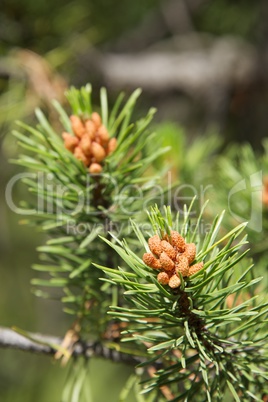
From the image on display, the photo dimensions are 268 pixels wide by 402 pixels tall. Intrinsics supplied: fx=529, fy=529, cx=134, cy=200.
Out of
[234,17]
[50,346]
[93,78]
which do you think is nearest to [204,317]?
[50,346]

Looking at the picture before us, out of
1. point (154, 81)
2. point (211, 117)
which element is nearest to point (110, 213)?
point (154, 81)

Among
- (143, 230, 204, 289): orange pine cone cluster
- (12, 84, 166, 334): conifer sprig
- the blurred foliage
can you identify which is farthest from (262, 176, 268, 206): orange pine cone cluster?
the blurred foliage

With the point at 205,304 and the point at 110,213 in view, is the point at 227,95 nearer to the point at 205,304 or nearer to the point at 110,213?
the point at 110,213

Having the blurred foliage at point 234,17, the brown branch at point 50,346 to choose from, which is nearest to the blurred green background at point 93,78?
the blurred foliage at point 234,17

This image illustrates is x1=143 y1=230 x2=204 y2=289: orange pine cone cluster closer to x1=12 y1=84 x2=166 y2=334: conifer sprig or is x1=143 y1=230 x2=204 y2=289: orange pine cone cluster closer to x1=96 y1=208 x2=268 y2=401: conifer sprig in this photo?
x1=96 y1=208 x2=268 y2=401: conifer sprig

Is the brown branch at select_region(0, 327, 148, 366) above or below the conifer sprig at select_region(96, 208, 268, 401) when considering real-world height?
below

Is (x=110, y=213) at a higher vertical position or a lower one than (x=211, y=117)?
lower

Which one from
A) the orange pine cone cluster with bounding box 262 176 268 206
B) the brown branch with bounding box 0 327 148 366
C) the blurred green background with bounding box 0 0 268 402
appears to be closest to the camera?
the brown branch with bounding box 0 327 148 366
